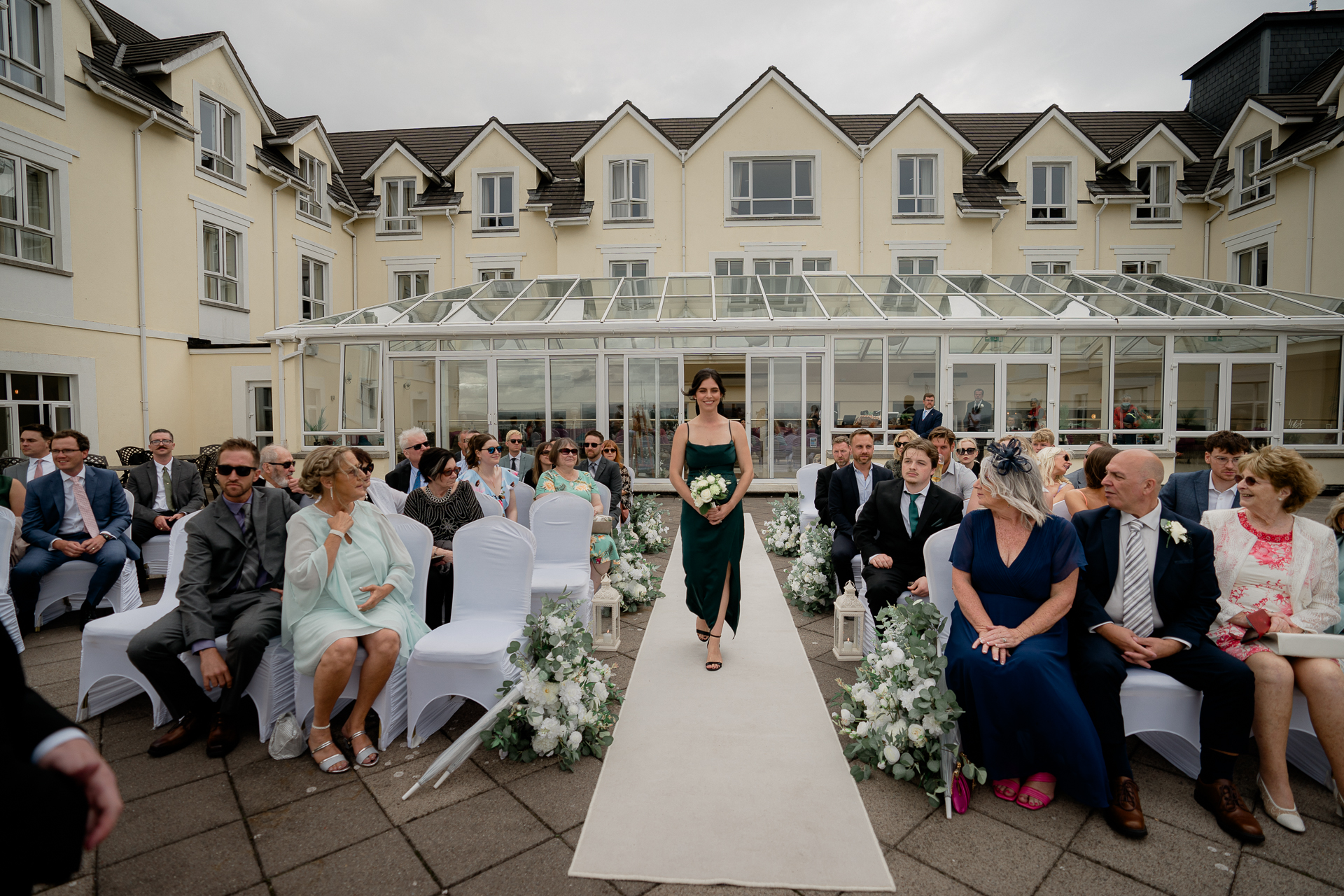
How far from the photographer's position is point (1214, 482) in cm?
429

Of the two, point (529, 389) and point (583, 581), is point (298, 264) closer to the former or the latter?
point (529, 389)

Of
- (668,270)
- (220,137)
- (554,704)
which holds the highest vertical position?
(220,137)

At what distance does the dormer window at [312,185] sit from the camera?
55.3ft

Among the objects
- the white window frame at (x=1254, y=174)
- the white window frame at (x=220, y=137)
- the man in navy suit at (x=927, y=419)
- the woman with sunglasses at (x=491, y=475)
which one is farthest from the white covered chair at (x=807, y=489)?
the white window frame at (x=1254, y=174)

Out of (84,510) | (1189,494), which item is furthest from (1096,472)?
(84,510)

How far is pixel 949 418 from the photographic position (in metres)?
11.9

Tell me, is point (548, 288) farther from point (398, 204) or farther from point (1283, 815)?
point (1283, 815)

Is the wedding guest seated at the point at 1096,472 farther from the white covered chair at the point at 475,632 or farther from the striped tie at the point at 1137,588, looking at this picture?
the white covered chair at the point at 475,632

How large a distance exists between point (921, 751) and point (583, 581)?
241 centimetres

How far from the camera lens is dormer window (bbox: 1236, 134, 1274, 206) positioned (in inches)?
616

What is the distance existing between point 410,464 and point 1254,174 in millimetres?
Result: 20637

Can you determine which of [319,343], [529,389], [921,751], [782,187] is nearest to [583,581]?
[921,751]

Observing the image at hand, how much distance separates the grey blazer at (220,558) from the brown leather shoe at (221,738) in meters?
0.43

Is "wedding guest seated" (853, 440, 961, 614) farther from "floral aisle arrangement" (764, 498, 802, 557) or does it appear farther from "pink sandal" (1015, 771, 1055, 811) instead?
"floral aisle arrangement" (764, 498, 802, 557)
